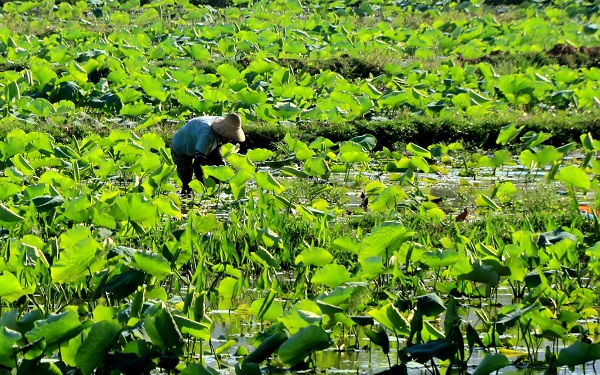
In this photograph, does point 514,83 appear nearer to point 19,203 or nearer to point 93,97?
point 93,97

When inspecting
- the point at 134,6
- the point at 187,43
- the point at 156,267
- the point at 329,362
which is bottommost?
the point at 329,362

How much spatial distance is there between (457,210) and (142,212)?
240 cm

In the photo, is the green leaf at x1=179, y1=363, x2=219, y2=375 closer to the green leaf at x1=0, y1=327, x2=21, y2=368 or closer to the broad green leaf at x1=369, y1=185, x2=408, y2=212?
the green leaf at x1=0, y1=327, x2=21, y2=368

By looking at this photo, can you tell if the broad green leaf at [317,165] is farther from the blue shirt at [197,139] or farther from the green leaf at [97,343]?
the green leaf at [97,343]

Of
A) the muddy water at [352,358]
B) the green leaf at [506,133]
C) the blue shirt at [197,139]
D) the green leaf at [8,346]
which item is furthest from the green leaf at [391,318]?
→ the green leaf at [506,133]

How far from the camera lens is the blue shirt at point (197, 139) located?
6.70 meters

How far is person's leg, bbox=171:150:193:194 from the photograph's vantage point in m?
6.99

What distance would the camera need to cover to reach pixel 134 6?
53.2ft

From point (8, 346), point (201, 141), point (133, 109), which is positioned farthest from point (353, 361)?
point (133, 109)

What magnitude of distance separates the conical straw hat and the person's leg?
1.38 feet

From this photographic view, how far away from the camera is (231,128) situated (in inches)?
260

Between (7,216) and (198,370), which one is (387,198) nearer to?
(7,216)

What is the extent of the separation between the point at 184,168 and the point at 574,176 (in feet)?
8.67

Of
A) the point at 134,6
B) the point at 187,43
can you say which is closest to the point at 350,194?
the point at 187,43
